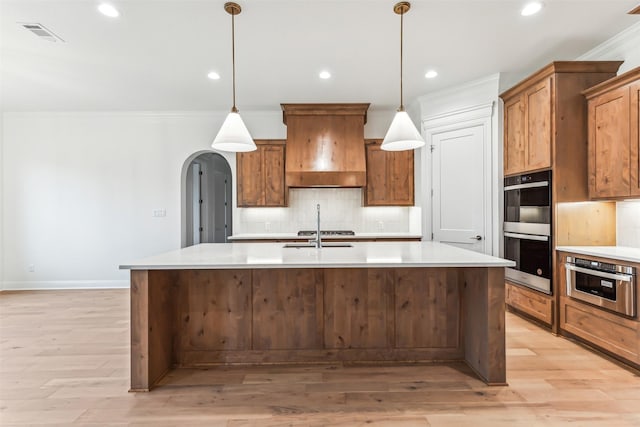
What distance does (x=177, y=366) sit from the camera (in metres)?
2.42

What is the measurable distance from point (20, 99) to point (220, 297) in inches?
181

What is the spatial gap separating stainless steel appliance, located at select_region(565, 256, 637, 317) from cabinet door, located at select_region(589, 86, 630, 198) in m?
0.65

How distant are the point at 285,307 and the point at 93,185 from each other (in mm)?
4403

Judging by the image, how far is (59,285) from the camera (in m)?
5.07

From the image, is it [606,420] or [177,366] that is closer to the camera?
[606,420]

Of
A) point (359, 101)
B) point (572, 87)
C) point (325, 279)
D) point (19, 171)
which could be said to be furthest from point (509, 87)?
point (19, 171)

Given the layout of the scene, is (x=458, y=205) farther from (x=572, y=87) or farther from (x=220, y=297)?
(x=220, y=297)

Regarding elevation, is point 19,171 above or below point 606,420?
above

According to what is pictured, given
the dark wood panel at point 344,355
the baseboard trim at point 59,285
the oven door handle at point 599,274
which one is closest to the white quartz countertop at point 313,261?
the dark wood panel at point 344,355

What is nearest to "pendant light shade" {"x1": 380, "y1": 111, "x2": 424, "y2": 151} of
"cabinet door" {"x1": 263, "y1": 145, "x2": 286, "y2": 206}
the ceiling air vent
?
"cabinet door" {"x1": 263, "y1": 145, "x2": 286, "y2": 206}

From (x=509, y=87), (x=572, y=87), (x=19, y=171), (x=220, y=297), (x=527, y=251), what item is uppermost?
(x=509, y=87)

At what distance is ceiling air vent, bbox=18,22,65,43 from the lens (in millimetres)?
2756

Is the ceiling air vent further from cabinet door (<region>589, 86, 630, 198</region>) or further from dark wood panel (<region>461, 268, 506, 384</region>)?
cabinet door (<region>589, 86, 630, 198</region>)

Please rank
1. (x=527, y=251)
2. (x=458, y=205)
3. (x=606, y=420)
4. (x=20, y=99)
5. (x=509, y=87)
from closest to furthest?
(x=606, y=420) → (x=527, y=251) → (x=509, y=87) → (x=458, y=205) → (x=20, y=99)
